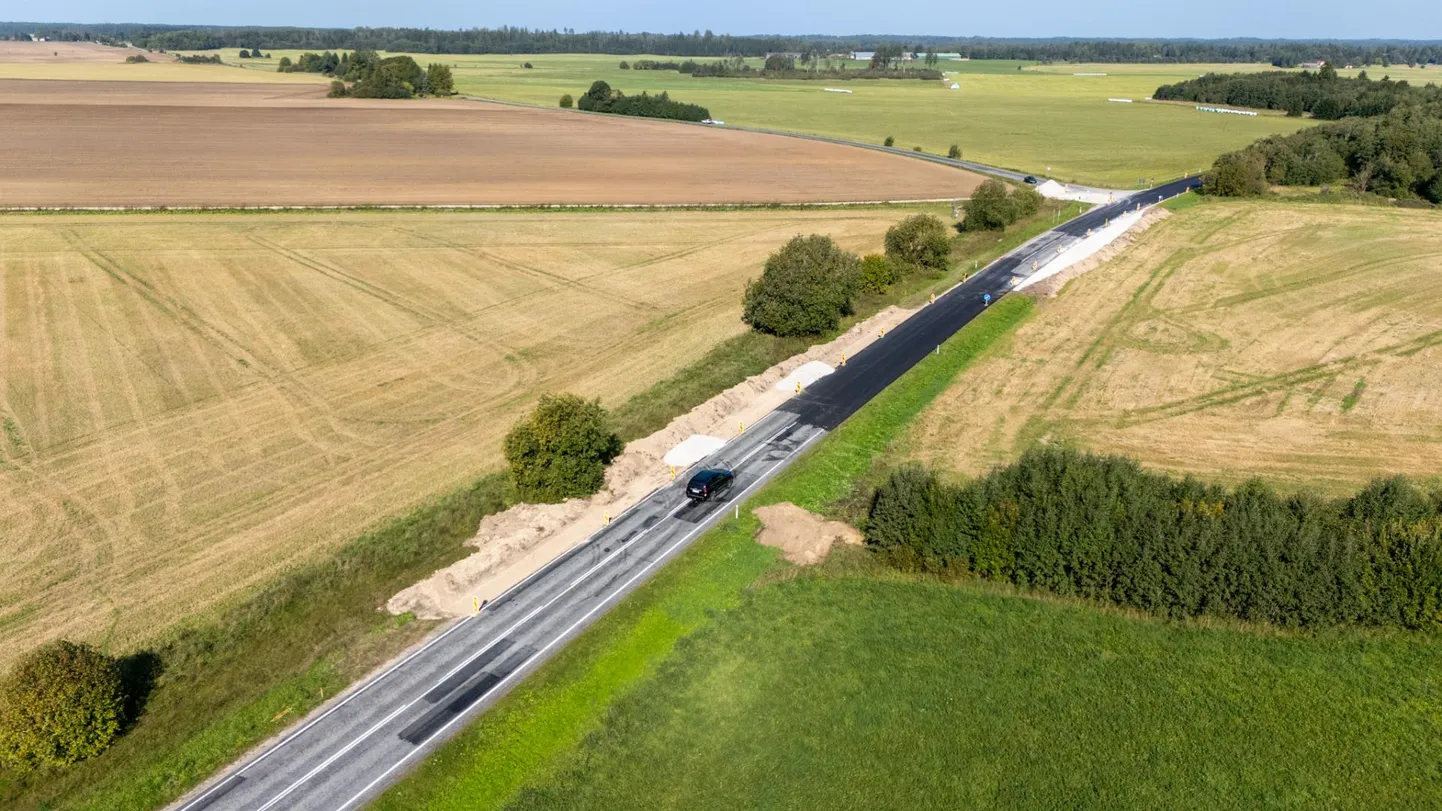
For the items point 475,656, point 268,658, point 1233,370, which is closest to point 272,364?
point 268,658

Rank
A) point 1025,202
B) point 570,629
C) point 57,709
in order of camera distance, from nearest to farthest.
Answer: point 57,709 → point 570,629 → point 1025,202

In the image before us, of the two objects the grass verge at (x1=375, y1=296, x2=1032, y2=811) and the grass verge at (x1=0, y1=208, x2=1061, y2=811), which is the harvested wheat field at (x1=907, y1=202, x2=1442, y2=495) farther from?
the grass verge at (x1=0, y1=208, x2=1061, y2=811)

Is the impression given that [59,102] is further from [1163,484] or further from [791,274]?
[1163,484]

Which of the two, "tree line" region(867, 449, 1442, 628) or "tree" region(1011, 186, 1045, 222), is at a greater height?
"tree" region(1011, 186, 1045, 222)

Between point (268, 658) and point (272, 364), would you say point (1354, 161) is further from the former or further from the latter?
point (268, 658)

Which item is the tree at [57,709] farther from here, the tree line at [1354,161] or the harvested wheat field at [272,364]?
the tree line at [1354,161]

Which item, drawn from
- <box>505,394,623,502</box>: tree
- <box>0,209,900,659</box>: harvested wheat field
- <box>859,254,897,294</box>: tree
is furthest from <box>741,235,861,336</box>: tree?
<box>505,394,623,502</box>: tree
